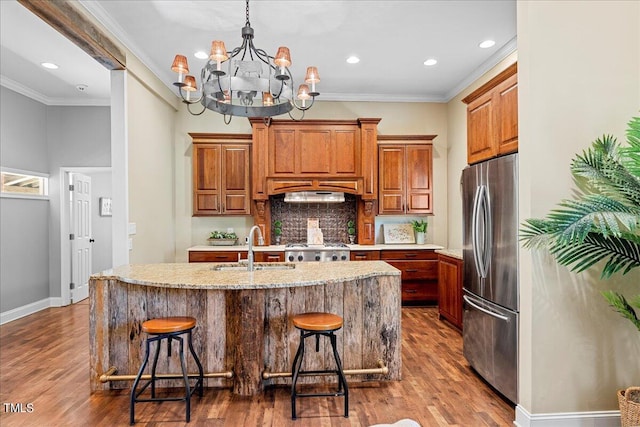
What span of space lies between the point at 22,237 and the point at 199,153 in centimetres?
262

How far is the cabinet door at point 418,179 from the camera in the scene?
5.51 m

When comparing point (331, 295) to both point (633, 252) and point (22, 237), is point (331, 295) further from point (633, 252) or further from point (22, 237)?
point (22, 237)

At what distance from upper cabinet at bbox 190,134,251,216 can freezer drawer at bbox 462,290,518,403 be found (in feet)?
11.2

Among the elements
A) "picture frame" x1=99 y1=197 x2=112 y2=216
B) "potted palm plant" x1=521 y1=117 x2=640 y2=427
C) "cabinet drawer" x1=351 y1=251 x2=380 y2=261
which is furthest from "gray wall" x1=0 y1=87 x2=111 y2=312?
"potted palm plant" x1=521 y1=117 x2=640 y2=427

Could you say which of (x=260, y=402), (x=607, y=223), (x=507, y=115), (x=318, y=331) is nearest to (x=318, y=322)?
(x=318, y=331)

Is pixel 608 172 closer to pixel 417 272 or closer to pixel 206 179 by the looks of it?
pixel 417 272

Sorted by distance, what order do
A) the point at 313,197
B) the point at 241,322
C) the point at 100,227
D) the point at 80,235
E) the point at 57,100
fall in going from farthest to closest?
the point at 100,227, the point at 80,235, the point at 57,100, the point at 313,197, the point at 241,322

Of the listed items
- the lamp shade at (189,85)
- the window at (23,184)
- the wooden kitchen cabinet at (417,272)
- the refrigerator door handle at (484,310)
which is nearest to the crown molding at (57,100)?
the window at (23,184)

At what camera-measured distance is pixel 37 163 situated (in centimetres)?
539

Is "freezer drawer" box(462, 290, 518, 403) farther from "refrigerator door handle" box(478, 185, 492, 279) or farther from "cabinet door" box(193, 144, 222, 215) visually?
"cabinet door" box(193, 144, 222, 215)

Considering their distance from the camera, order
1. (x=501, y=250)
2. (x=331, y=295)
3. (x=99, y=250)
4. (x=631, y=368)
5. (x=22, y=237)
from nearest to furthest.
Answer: (x=631, y=368) < (x=501, y=250) < (x=331, y=295) < (x=22, y=237) < (x=99, y=250)

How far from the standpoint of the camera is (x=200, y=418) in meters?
2.45

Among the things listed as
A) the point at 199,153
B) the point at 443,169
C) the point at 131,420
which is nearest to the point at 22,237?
the point at 199,153

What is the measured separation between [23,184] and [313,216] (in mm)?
4078
